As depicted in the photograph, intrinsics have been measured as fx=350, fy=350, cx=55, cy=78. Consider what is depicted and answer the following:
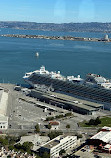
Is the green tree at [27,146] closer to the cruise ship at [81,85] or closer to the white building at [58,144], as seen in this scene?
the white building at [58,144]

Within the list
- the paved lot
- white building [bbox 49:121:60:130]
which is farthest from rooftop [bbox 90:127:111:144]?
white building [bbox 49:121:60:130]

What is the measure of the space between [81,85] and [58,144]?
837cm

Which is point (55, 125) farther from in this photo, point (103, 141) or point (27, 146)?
point (103, 141)

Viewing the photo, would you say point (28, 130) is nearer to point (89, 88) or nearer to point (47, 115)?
point (47, 115)

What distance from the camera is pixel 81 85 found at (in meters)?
19.9

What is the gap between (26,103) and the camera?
19.1 m

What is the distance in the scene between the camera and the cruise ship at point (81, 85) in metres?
18.7

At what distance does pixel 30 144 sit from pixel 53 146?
81cm

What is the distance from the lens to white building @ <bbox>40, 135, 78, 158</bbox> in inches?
454

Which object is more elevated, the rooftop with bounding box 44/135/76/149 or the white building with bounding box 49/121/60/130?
the white building with bounding box 49/121/60/130

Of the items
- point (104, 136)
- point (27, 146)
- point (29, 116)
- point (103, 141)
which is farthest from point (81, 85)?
point (27, 146)

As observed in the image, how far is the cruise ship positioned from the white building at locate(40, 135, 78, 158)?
610cm

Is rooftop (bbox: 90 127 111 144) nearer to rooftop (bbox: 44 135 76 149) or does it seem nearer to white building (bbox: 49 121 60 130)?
rooftop (bbox: 44 135 76 149)

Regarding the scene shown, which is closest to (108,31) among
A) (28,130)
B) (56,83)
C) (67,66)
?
(67,66)
